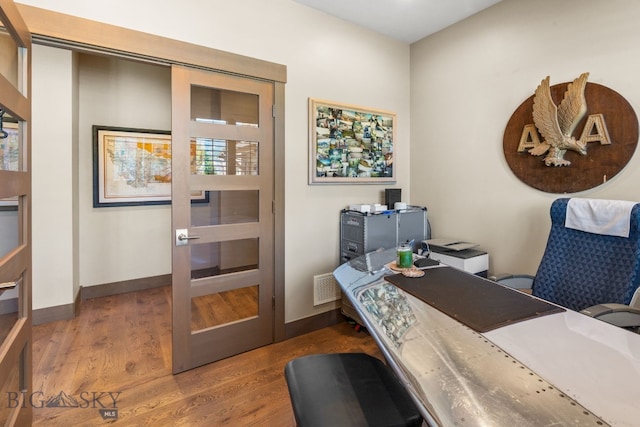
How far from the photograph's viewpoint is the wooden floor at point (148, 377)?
6.19ft

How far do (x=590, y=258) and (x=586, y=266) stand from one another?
0.17 feet

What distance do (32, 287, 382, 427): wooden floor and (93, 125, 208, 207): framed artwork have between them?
4.69 ft

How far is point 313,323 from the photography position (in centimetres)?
295

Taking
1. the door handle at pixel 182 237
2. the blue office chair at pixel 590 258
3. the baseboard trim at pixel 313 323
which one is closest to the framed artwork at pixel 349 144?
the door handle at pixel 182 237

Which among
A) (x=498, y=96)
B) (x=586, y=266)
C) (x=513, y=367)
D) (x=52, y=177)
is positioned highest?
(x=498, y=96)

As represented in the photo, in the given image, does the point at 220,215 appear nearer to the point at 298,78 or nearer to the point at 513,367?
the point at 298,78

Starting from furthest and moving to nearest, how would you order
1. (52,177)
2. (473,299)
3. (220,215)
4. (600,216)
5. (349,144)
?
(349,144) < (52,177) < (220,215) < (600,216) < (473,299)

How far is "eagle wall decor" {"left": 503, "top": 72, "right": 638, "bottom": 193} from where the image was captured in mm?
2125

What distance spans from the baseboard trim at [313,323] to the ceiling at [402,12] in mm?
2763

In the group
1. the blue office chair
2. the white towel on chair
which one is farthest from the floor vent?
the white towel on chair

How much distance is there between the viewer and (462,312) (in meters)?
1.33

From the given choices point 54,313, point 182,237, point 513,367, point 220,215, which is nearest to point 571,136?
point 513,367

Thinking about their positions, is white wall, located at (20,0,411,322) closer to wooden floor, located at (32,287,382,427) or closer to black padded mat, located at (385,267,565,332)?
wooden floor, located at (32,287,382,427)

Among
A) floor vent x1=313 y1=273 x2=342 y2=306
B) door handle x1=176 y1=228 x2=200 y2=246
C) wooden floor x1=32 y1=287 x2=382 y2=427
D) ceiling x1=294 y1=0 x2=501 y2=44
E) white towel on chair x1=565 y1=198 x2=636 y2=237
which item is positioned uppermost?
ceiling x1=294 y1=0 x2=501 y2=44
